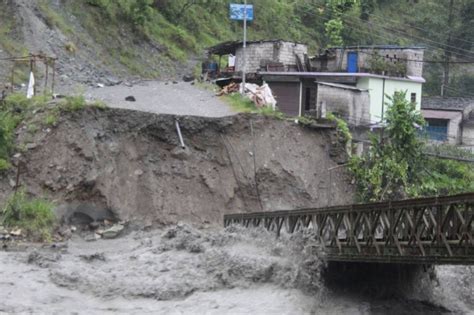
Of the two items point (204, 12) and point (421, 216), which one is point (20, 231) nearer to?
point (421, 216)

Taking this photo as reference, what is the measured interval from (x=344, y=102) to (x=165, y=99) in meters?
10.8

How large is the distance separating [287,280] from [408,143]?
635 inches

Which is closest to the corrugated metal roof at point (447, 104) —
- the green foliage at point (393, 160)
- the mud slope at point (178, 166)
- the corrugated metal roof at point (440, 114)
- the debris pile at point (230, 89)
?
the corrugated metal roof at point (440, 114)

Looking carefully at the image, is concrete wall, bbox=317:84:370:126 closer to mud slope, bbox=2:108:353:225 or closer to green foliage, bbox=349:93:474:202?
green foliage, bbox=349:93:474:202

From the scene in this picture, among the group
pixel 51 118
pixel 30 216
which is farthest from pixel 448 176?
pixel 30 216

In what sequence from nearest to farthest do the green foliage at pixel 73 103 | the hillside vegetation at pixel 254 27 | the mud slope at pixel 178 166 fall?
the mud slope at pixel 178 166
the green foliage at pixel 73 103
the hillside vegetation at pixel 254 27

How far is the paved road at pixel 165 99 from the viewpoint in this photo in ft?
111

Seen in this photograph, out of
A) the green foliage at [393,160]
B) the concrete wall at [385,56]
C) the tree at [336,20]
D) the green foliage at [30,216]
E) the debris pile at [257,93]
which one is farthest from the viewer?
the tree at [336,20]

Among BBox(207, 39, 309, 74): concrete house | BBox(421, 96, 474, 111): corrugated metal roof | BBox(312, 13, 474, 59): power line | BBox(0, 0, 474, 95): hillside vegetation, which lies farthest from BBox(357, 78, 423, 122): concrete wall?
BBox(312, 13, 474, 59): power line

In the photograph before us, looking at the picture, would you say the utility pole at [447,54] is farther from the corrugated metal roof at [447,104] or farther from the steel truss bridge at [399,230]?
the steel truss bridge at [399,230]

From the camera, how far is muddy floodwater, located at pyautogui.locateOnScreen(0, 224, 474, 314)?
757 inches

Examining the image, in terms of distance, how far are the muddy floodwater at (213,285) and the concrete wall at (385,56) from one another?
2497cm

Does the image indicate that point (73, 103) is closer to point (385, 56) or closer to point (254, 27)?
point (385, 56)

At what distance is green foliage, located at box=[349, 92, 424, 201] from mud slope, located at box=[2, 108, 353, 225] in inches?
35.8
